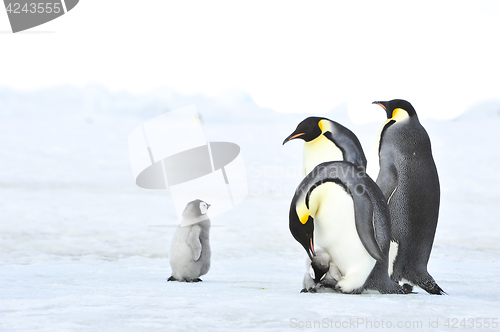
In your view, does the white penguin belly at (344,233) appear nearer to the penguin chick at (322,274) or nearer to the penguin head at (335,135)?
the penguin chick at (322,274)

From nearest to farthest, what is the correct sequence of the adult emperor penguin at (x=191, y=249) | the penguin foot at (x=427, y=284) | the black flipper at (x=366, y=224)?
1. the black flipper at (x=366, y=224)
2. the penguin foot at (x=427, y=284)
3. the adult emperor penguin at (x=191, y=249)

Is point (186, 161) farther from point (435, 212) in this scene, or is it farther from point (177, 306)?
point (177, 306)

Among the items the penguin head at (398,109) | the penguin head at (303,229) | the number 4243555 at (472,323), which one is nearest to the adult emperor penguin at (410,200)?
the penguin head at (398,109)

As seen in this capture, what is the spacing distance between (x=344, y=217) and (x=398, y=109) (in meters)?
0.88

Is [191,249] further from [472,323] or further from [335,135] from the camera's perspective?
[472,323]

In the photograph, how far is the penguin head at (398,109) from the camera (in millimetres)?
2771

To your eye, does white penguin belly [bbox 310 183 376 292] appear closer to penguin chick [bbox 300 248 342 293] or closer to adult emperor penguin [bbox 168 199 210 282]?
penguin chick [bbox 300 248 342 293]

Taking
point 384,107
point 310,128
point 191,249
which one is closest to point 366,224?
point 310,128

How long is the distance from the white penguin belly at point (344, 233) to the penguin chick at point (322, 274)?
0.04m

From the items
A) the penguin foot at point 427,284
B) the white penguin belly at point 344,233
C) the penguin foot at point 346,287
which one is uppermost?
the white penguin belly at point 344,233

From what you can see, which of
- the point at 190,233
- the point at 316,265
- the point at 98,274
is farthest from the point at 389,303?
the point at 98,274

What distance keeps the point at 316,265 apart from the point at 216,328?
36.0 inches

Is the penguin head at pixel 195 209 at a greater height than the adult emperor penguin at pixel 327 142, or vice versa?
the adult emperor penguin at pixel 327 142

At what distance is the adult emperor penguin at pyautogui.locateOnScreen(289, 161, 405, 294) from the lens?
2207 mm
